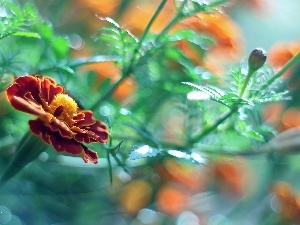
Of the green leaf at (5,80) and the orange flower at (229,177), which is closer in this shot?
the green leaf at (5,80)

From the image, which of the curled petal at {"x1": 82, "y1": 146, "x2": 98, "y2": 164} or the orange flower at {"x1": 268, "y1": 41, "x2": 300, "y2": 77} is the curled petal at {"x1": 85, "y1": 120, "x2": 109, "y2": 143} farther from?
the orange flower at {"x1": 268, "y1": 41, "x2": 300, "y2": 77}

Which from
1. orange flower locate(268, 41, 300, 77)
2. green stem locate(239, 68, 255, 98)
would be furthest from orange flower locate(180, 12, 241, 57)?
green stem locate(239, 68, 255, 98)

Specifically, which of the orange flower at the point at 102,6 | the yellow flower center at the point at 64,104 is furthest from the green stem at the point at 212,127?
the orange flower at the point at 102,6

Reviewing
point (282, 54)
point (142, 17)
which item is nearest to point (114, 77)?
point (142, 17)

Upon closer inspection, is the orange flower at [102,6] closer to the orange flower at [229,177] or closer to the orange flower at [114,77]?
the orange flower at [114,77]

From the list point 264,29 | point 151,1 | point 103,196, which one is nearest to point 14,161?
point 103,196

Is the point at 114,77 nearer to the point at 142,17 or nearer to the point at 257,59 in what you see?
the point at 142,17

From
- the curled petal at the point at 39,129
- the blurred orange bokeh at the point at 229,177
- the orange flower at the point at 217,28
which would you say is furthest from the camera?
the blurred orange bokeh at the point at 229,177
